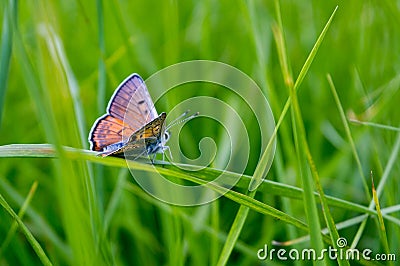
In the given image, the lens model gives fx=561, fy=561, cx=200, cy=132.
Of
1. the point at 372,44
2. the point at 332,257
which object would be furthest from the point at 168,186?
the point at 372,44

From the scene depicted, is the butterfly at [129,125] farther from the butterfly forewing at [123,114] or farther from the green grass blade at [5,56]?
the green grass blade at [5,56]

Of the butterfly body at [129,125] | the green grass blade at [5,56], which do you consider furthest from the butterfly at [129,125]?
the green grass blade at [5,56]

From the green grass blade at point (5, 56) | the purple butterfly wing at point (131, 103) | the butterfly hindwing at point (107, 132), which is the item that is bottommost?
the butterfly hindwing at point (107, 132)

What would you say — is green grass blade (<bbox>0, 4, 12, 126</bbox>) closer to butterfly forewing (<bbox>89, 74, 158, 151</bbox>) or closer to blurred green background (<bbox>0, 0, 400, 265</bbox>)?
blurred green background (<bbox>0, 0, 400, 265</bbox>)

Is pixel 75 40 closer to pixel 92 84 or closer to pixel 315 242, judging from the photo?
pixel 92 84

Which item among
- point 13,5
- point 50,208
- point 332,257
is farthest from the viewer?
point 50,208

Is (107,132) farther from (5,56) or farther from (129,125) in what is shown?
(5,56)

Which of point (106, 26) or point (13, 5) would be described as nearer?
point (13, 5)

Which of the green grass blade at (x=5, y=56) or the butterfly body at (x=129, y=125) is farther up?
the green grass blade at (x=5, y=56)
